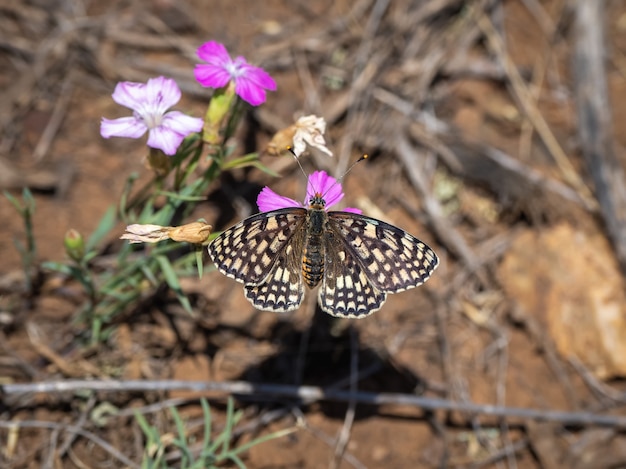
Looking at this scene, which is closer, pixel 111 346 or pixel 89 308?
pixel 89 308

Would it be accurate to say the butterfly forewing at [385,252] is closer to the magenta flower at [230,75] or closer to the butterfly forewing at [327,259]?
the butterfly forewing at [327,259]

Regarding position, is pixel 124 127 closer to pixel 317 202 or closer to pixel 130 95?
pixel 130 95

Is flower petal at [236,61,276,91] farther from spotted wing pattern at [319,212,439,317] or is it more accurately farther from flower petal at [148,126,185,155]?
spotted wing pattern at [319,212,439,317]

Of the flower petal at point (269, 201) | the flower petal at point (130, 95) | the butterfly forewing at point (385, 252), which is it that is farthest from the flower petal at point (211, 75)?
the butterfly forewing at point (385, 252)

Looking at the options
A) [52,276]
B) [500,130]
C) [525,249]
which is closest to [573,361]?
[525,249]

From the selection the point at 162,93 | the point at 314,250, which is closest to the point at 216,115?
the point at 162,93

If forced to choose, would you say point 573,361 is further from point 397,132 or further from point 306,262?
point 306,262
